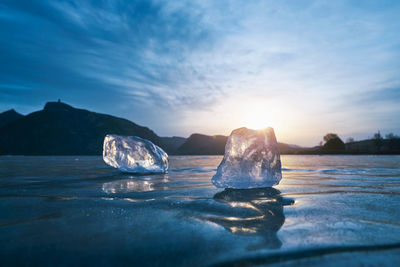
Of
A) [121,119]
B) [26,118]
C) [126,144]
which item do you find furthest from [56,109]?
[126,144]

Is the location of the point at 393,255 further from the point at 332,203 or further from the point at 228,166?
the point at 228,166

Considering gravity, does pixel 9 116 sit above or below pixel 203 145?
above

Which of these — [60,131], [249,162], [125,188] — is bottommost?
[125,188]

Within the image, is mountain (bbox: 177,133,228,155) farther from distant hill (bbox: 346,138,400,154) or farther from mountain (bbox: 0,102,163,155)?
distant hill (bbox: 346,138,400,154)

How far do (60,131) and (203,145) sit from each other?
77.5 m

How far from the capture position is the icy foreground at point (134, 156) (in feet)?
21.5

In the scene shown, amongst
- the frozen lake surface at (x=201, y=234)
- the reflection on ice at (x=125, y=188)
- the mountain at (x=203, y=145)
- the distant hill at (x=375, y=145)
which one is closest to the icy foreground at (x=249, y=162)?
the reflection on ice at (x=125, y=188)

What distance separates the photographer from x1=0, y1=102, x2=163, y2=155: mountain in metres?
107

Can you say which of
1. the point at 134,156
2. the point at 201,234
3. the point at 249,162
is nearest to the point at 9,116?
the point at 134,156

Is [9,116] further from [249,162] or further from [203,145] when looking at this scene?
[249,162]

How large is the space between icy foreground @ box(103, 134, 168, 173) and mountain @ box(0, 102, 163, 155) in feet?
357

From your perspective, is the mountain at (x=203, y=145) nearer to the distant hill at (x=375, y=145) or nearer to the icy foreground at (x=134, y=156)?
the distant hill at (x=375, y=145)

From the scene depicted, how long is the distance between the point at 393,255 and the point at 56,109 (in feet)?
503

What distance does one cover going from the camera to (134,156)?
21.5ft
